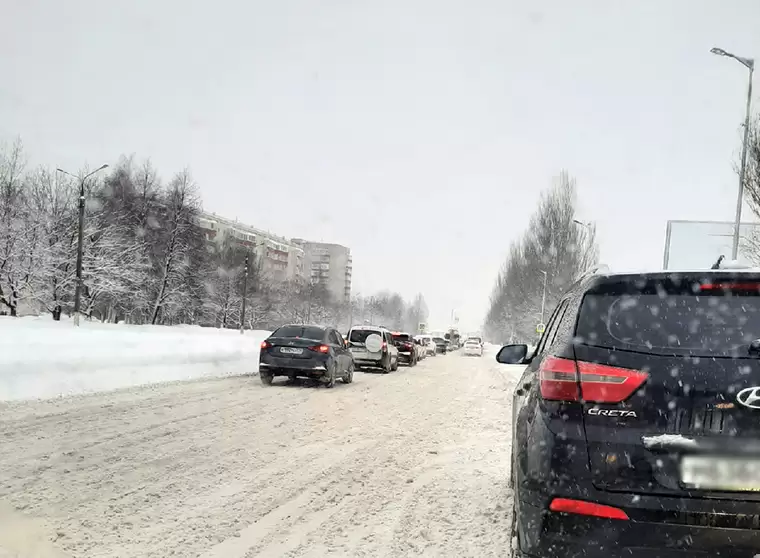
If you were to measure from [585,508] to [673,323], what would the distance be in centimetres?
89

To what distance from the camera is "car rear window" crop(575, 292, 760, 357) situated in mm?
2906

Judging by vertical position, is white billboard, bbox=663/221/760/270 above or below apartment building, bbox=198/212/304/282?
below

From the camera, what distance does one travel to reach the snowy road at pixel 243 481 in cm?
456

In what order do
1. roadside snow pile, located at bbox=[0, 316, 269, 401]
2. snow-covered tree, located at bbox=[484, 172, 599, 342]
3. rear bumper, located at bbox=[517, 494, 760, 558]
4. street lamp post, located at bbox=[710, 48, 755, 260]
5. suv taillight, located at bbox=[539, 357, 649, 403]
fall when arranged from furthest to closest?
1. snow-covered tree, located at bbox=[484, 172, 599, 342]
2. street lamp post, located at bbox=[710, 48, 755, 260]
3. roadside snow pile, located at bbox=[0, 316, 269, 401]
4. suv taillight, located at bbox=[539, 357, 649, 403]
5. rear bumper, located at bbox=[517, 494, 760, 558]

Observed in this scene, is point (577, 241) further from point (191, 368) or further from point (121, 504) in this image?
point (121, 504)

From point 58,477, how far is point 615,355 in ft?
16.7

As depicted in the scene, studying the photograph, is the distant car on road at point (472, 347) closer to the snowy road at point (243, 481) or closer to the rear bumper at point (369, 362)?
the rear bumper at point (369, 362)

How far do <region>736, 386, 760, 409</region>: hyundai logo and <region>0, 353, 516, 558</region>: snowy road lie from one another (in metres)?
2.32

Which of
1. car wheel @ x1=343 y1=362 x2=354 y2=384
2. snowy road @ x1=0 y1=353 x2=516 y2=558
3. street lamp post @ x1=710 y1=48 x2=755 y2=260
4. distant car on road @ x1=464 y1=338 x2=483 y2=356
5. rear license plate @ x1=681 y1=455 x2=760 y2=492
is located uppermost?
street lamp post @ x1=710 y1=48 x2=755 y2=260

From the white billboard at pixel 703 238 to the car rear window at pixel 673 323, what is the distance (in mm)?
24717

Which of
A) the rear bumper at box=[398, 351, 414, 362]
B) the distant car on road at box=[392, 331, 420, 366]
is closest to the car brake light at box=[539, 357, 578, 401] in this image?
the distant car on road at box=[392, 331, 420, 366]

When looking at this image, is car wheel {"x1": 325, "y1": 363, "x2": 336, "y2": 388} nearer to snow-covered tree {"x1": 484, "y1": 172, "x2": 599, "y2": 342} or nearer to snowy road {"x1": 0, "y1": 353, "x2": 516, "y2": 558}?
snowy road {"x1": 0, "y1": 353, "x2": 516, "y2": 558}

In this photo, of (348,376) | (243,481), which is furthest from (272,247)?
(243,481)

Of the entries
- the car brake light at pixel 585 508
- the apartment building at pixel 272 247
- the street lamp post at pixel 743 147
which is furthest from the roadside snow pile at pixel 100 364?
the apartment building at pixel 272 247
